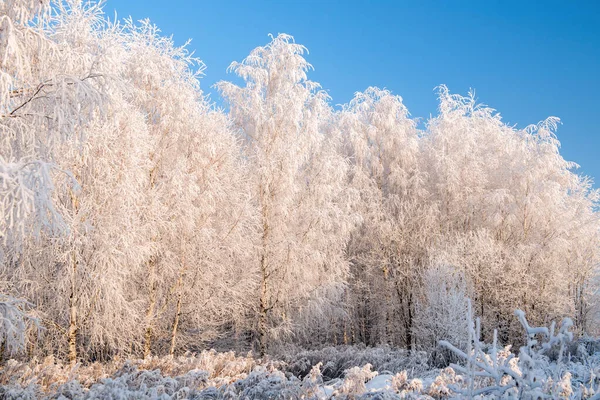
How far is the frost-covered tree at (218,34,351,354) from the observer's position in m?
13.8

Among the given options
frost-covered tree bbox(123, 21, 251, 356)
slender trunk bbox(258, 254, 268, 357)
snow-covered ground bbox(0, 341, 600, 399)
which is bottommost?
snow-covered ground bbox(0, 341, 600, 399)

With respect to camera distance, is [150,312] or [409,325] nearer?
[150,312]

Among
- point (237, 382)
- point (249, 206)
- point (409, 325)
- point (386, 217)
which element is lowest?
point (237, 382)

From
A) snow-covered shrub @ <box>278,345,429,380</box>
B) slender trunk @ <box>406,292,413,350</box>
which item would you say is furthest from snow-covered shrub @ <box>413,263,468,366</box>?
snow-covered shrub @ <box>278,345,429,380</box>

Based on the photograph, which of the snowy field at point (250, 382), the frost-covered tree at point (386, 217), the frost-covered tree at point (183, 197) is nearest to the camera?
the snowy field at point (250, 382)

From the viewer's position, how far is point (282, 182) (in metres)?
13.8

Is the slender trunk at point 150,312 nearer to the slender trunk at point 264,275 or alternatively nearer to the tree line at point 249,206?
the tree line at point 249,206

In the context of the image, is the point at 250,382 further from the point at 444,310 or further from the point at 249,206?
the point at 444,310

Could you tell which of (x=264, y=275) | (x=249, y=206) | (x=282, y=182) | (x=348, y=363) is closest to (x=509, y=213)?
(x=282, y=182)

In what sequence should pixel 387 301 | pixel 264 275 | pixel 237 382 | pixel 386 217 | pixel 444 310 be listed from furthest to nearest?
pixel 387 301 < pixel 386 217 < pixel 264 275 < pixel 444 310 < pixel 237 382

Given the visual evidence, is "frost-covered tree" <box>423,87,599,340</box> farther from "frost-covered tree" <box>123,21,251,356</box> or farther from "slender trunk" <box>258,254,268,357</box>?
"frost-covered tree" <box>123,21,251,356</box>

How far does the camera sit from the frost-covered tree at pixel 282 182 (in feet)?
45.4

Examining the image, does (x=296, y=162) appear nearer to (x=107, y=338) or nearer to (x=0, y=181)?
(x=107, y=338)

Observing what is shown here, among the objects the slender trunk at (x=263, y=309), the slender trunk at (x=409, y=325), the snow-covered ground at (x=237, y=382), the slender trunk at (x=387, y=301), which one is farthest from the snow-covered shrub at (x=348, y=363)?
the slender trunk at (x=387, y=301)
